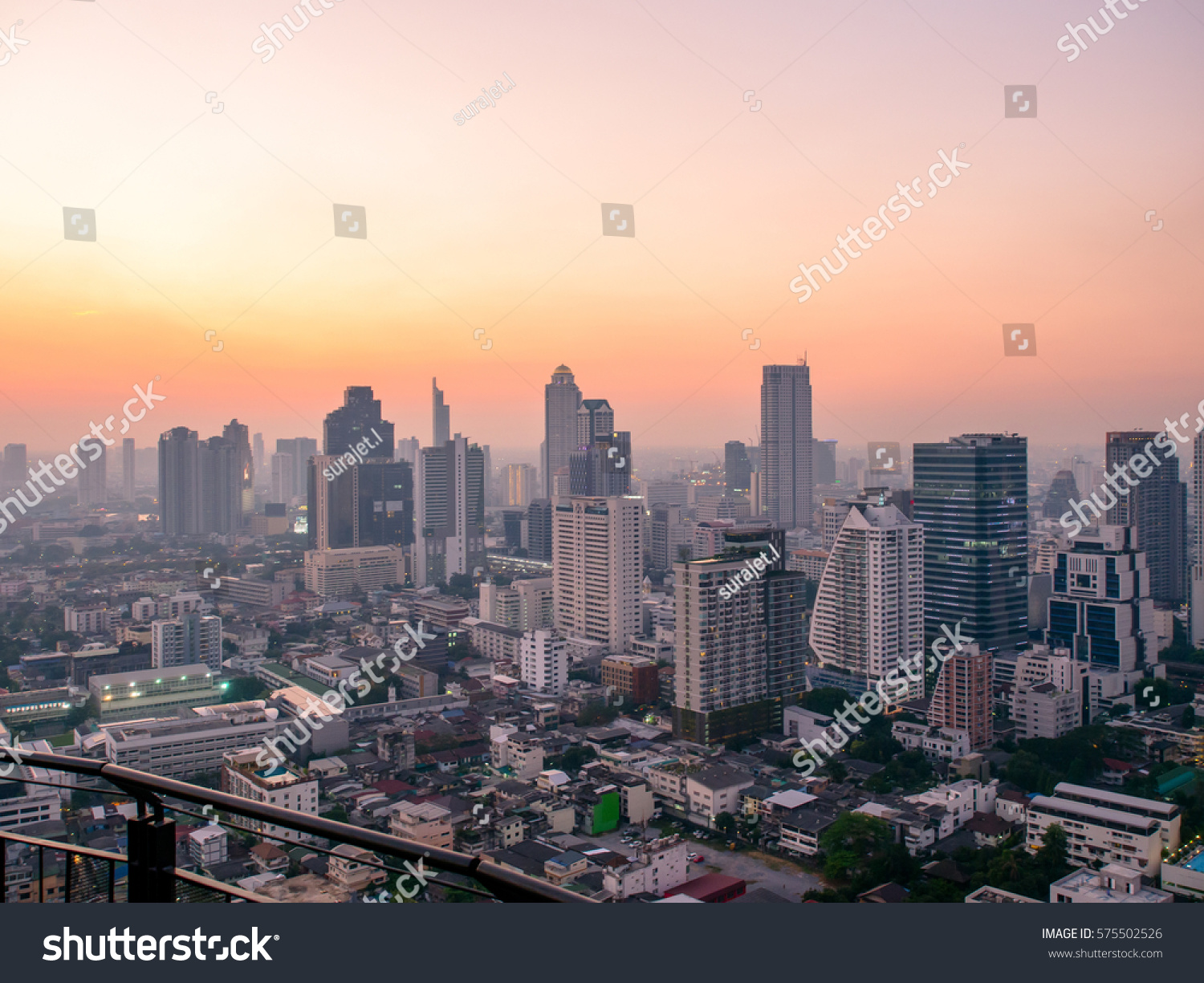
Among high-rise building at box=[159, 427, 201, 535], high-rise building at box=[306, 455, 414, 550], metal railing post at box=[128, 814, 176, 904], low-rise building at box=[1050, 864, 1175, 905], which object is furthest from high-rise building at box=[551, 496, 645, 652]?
metal railing post at box=[128, 814, 176, 904]

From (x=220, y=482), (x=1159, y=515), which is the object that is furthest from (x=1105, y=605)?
(x=220, y=482)

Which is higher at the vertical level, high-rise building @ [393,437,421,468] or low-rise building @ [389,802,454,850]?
high-rise building @ [393,437,421,468]

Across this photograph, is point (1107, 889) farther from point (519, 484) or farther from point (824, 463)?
point (519, 484)

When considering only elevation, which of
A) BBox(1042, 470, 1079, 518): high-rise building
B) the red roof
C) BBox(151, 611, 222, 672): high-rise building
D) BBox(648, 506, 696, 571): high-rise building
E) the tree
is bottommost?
A: the red roof

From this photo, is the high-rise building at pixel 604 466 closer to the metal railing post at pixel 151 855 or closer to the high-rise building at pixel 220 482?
the high-rise building at pixel 220 482

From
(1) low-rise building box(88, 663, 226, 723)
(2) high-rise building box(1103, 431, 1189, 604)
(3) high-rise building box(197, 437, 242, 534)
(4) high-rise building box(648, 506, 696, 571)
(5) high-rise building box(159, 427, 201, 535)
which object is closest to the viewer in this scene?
(1) low-rise building box(88, 663, 226, 723)

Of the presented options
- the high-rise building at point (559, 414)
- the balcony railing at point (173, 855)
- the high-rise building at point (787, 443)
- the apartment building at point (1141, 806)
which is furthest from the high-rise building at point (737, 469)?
the balcony railing at point (173, 855)

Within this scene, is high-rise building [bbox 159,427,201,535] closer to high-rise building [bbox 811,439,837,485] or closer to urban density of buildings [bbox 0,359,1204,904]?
urban density of buildings [bbox 0,359,1204,904]
